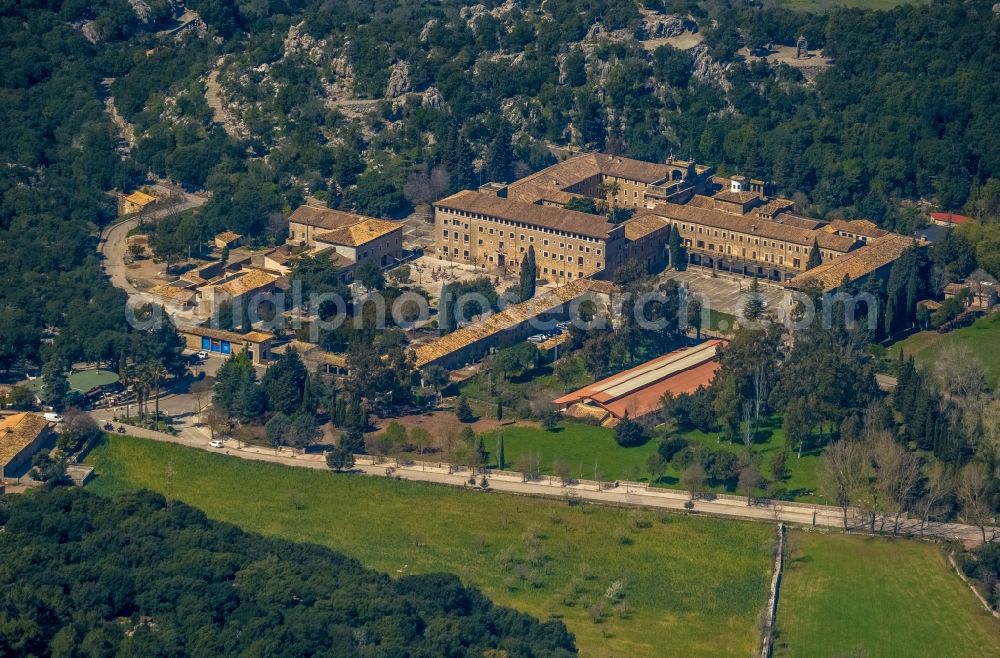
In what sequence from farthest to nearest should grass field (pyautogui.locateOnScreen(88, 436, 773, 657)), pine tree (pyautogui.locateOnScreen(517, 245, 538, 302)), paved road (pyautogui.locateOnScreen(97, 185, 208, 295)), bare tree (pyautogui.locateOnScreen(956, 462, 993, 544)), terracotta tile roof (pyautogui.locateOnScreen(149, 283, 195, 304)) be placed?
paved road (pyautogui.locateOnScreen(97, 185, 208, 295)) → pine tree (pyautogui.locateOnScreen(517, 245, 538, 302)) → terracotta tile roof (pyautogui.locateOnScreen(149, 283, 195, 304)) → bare tree (pyautogui.locateOnScreen(956, 462, 993, 544)) → grass field (pyautogui.locateOnScreen(88, 436, 773, 657))

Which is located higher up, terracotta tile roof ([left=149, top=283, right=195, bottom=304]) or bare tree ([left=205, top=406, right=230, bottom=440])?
terracotta tile roof ([left=149, top=283, right=195, bottom=304])

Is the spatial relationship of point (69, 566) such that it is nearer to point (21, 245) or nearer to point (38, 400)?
point (38, 400)

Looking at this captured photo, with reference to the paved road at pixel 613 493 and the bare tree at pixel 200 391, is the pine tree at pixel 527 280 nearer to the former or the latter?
the bare tree at pixel 200 391

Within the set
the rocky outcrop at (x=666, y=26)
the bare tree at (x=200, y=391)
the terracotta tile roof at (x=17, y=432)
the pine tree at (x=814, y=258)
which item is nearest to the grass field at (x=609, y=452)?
the bare tree at (x=200, y=391)

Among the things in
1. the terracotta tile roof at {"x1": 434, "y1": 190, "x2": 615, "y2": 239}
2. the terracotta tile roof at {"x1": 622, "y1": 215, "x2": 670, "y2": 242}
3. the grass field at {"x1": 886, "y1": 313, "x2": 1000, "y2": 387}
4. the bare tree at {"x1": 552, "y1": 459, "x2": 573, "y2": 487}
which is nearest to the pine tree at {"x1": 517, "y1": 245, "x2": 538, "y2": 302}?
the terracotta tile roof at {"x1": 434, "y1": 190, "x2": 615, "y2": 239}

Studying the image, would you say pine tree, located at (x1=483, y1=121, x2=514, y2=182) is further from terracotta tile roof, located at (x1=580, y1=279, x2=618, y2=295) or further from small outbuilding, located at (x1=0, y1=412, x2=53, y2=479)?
small outbuilding, located at (x1=0, y1=412, x2=53, y2=479)

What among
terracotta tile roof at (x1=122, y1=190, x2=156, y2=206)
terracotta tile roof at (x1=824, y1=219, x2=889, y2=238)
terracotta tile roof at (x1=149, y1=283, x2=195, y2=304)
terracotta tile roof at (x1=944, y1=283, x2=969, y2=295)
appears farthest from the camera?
terracotta tile roof at (x1=122, y1=190, x2=156, y2=206)
